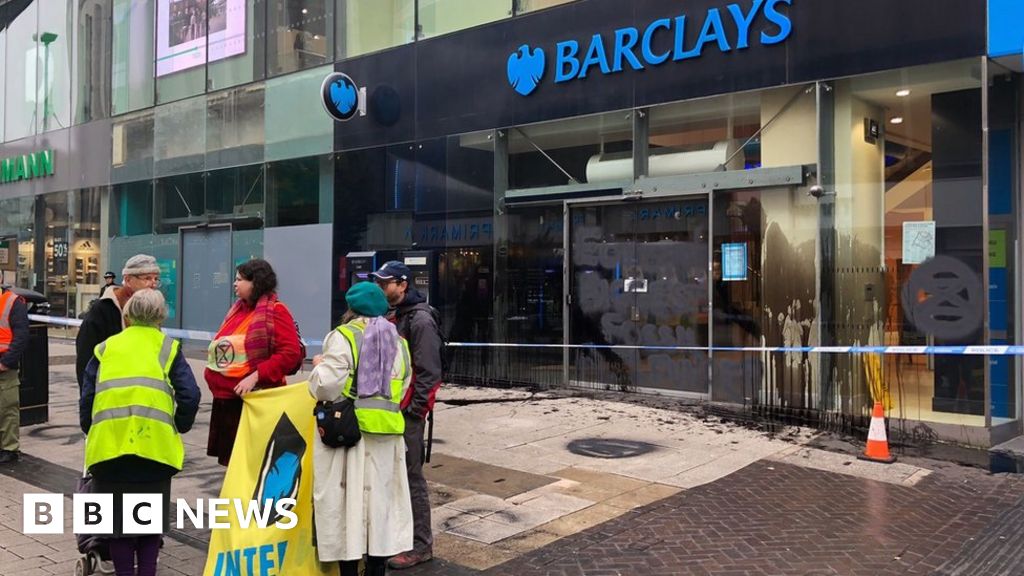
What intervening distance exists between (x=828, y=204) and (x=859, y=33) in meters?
1.99

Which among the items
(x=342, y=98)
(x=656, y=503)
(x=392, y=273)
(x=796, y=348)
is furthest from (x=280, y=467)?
(x=342, y=98)

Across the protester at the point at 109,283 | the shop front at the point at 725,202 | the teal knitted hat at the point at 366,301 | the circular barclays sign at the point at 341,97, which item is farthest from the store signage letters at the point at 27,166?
the teal knitted hat at the point at 366,301

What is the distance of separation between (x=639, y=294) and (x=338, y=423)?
25.3 feet

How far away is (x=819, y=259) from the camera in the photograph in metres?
9.61

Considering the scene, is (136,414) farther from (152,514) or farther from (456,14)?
(456,14)

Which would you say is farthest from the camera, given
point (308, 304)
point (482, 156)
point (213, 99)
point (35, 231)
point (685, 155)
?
point (35, 231)

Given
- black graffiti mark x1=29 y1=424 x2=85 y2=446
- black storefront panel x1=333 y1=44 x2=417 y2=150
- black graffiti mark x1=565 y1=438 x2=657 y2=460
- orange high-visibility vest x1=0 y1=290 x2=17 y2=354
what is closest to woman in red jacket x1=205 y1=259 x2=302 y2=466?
orange high-visibility vest x1=0 y1=290 x2=17 y2=354

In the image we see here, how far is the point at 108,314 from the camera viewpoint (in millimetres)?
5152

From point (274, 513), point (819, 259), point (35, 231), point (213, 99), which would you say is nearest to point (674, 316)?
point (819, 259)

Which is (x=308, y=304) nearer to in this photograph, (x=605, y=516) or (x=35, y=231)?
(x=605, y=516)

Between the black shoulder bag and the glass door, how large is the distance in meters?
7.21

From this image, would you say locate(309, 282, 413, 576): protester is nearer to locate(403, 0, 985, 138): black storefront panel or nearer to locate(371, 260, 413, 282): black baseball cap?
locate(371, 260, 413, 282): black baseball cap

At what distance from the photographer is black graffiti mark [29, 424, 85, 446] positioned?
28.0ft

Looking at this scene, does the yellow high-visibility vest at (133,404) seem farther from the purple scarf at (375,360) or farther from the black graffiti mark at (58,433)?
the black graffiti mark at (58,433)
